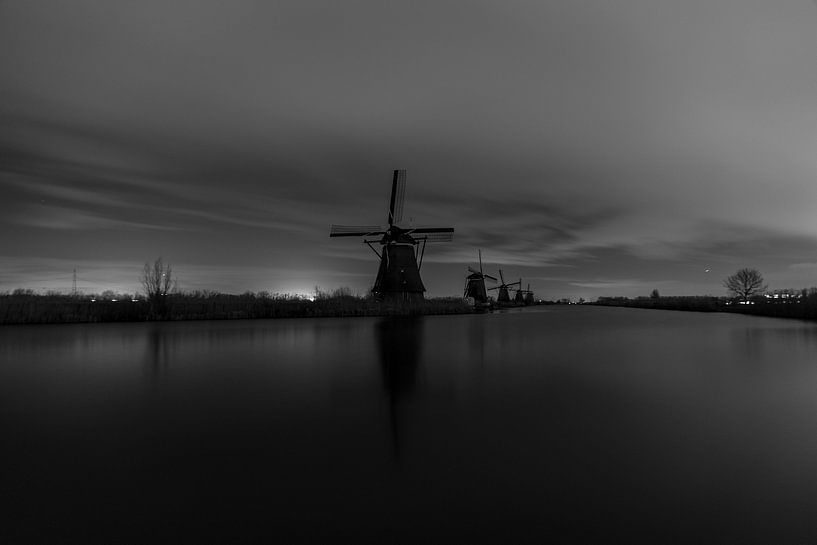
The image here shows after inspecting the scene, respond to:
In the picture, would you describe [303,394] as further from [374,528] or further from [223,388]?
[374,528]

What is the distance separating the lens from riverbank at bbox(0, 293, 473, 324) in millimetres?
24781

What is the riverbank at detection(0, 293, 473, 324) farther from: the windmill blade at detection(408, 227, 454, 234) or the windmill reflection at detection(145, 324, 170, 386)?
the windmill reflection at detection(145, 324, 170, 386)

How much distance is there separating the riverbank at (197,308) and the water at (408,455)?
18853mm

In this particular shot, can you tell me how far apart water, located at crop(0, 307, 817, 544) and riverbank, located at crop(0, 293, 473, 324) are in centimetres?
1885

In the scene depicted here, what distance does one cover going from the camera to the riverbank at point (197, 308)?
24781 mm

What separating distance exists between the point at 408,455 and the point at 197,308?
2865 centimetres

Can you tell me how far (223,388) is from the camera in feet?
25.9

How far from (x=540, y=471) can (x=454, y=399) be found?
3079 millimetres

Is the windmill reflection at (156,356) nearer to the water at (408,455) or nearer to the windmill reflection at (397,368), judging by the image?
the water at (408,455)

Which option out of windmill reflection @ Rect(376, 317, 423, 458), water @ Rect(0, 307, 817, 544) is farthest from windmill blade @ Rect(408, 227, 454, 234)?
water @ Rect(0, 307, 817, 544)

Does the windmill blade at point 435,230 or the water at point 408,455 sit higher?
the windmill blade at point 435,230

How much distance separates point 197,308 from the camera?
93.9ft

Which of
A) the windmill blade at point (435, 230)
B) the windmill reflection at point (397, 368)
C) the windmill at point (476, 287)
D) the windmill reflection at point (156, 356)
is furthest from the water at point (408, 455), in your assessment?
the windmill at point (476, 287)

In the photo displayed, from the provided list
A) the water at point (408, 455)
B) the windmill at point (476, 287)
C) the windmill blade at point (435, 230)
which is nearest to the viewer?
the water at point (408, 455)
